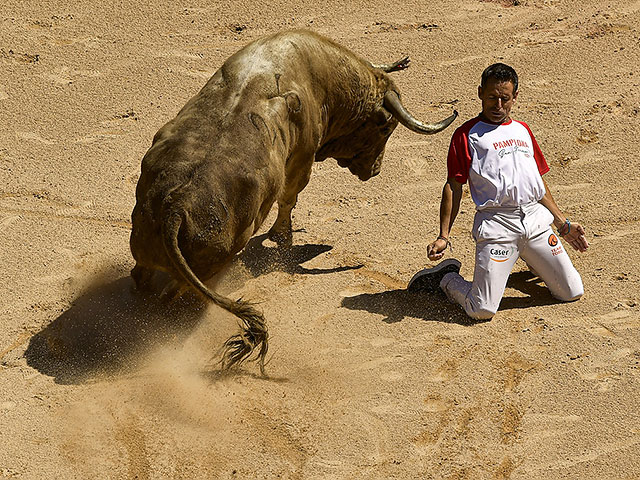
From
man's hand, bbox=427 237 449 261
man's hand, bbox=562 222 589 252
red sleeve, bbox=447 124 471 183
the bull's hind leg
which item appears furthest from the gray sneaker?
the bull's hind leg

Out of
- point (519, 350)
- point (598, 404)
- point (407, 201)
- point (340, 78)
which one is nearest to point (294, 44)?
point (340, 78)

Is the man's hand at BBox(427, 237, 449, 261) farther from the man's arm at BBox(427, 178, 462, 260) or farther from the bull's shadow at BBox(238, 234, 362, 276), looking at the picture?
the bull's shadow at BBox(238, 234, 362, 276)

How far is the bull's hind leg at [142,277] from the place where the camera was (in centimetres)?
739

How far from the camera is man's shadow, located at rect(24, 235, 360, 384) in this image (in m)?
7.07

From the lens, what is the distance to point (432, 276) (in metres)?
7.86

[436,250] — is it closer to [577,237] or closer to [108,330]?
[577,237]

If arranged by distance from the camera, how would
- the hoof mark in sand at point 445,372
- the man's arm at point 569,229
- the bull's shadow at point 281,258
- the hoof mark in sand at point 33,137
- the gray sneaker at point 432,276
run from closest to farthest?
the hoof mark in sand at point 445,372 < the man's arm at point 569,229 < the gray sneaker at point 432,276 < the bull's shadow at point 281,258 < the hoof mark in sand at point 33,137

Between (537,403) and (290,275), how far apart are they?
2626 millimetres

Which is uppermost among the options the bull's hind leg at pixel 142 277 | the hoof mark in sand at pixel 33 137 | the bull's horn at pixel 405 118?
the bull's horn at pixel 405 118

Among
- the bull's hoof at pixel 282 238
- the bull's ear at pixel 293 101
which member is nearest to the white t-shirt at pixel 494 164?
the bull's ear at pixel 293 101

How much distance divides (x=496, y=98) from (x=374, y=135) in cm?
195

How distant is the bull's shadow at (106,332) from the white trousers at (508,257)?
2214mm

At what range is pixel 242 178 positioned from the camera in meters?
6.67

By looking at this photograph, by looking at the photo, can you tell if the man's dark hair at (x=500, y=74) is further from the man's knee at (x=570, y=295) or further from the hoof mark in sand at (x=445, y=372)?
the hoof mark in sand at (x=445, y=372)
